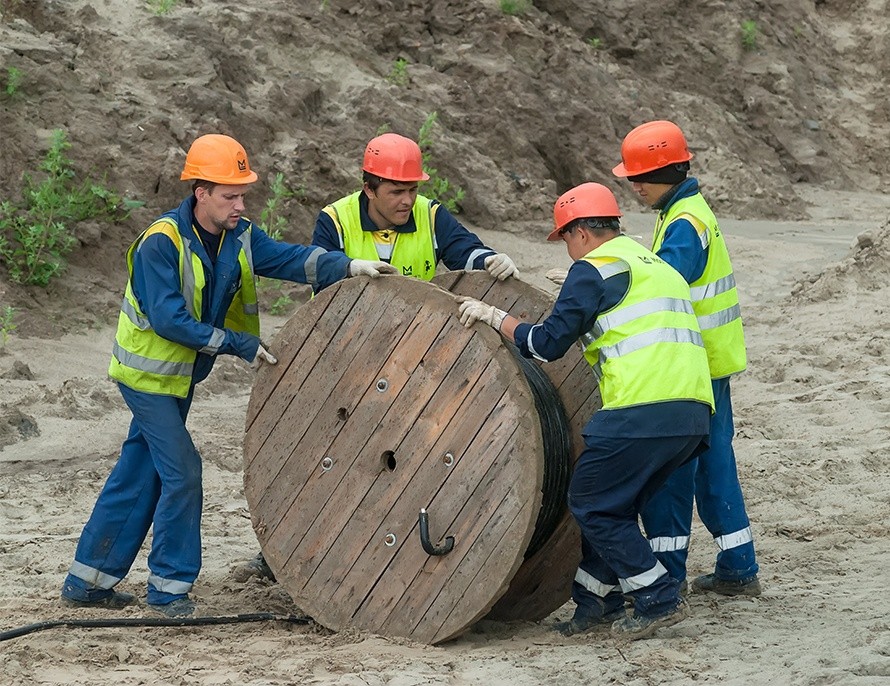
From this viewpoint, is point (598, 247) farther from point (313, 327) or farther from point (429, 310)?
point (313, 327)

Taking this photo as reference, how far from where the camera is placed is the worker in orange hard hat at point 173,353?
5496 millimetres

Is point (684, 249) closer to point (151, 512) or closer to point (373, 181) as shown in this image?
point (373, 181)

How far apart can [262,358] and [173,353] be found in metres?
0.39

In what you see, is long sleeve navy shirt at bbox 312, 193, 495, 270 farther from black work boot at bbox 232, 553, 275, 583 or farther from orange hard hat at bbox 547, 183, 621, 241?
black work boot at bbox 232, 553, 275, 583

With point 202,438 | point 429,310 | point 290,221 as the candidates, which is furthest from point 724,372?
point 290,221

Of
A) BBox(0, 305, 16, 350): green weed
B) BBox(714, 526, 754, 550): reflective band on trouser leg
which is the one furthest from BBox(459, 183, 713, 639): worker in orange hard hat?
BBox(0, 305, 16, 350): green weed

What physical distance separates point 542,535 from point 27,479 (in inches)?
134

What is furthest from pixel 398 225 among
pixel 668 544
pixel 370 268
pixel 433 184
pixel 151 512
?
pixel 433 184

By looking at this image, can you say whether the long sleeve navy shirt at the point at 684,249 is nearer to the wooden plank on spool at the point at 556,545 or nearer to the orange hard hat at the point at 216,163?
the wooden plank on spool at the point at 556,545

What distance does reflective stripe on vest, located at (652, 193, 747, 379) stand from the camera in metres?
5.70

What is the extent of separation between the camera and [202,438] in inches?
327

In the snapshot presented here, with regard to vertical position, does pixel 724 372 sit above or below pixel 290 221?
above

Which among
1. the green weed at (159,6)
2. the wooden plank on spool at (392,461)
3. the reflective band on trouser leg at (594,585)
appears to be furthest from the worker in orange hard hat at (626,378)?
the green weed at (159,6)

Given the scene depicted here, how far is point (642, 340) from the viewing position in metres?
5.00
